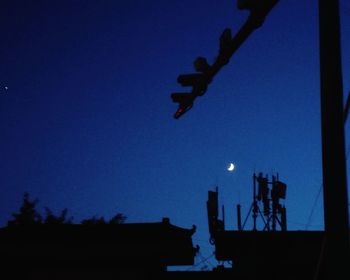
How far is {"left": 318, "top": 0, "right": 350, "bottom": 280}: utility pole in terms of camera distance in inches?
283

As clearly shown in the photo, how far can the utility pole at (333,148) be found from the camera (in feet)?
23.6

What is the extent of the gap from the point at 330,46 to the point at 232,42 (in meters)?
1.36

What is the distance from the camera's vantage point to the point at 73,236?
1928 centimetres

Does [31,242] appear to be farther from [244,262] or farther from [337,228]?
[337,228]

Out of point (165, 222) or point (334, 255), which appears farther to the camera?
point (165, 222)

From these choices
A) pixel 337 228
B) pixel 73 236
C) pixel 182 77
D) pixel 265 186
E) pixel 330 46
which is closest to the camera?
pixel 337 228

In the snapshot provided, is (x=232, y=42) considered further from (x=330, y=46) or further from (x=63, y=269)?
(x=63, y=269)

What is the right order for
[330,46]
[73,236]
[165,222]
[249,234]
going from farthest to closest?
[165,222] → [73,236] → [249,234] → [330,46]

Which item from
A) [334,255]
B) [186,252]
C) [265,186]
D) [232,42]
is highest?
[265,186]

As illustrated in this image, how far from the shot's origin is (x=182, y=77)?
872 centimetres

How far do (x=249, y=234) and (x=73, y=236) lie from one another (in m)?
5.87

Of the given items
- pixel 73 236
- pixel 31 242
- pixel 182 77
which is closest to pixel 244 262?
pixel 73 236

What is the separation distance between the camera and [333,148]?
739 centimetres

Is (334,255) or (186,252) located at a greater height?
(186,252)
